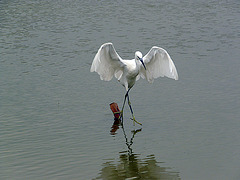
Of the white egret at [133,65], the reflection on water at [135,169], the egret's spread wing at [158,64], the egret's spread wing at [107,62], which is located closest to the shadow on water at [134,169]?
the reflection on water at [135,169]

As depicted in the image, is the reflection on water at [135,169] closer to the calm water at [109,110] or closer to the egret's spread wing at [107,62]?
the calm water at [109,110]

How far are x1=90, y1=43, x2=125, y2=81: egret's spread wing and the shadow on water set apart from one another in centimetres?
259

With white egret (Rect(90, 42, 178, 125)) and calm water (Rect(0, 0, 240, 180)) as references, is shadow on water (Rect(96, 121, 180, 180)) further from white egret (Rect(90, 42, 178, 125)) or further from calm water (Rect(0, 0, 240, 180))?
white egret (Rect(90, 42, 178, 125))

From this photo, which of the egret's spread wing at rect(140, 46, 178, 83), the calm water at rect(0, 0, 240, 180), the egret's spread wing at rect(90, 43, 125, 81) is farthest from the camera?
the egret's spread wing at rect(140, 46, 178, 83)

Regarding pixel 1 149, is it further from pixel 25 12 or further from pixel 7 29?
pixel 25 12

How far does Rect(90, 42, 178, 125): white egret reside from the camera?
11.3 metres

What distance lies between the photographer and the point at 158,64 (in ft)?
38.8

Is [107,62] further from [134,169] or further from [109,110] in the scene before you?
[134,169]

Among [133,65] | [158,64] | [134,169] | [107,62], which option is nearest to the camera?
[134,169]

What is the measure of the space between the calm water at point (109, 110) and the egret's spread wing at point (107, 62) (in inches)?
44.8

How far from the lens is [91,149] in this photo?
9.91 meters

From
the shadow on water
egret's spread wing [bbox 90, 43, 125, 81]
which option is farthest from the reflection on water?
egret's spread wing [bbox 90, 43, 125, 81]

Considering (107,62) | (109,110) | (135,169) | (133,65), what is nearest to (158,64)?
(133,65)

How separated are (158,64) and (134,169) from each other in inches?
145
